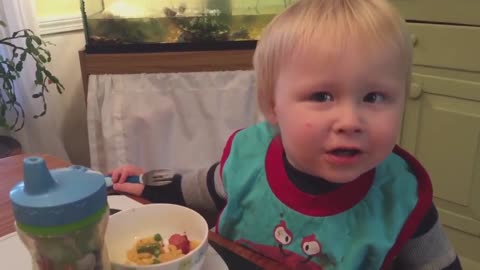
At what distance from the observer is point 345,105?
0.63 meters

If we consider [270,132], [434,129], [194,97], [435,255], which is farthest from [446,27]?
[435,255]

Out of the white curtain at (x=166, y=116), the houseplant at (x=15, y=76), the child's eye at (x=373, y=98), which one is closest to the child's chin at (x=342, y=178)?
the child's eye at (x=373, y=98)

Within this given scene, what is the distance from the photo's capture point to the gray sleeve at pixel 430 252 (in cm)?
67

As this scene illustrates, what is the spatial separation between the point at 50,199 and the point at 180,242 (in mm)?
224

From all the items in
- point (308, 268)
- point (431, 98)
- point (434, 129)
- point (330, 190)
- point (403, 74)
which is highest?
point (403, 74)

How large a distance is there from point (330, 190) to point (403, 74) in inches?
7.8

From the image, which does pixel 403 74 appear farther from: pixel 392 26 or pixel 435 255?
pixel 435 255

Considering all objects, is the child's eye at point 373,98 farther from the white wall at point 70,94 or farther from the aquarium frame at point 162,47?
the white wall at point 70,94

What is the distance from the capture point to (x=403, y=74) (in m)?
0.68

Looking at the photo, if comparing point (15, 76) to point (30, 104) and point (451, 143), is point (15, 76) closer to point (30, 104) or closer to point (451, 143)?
point (30, 104)

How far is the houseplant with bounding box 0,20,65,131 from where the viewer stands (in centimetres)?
166

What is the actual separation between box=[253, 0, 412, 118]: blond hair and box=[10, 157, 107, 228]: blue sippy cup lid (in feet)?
1.17

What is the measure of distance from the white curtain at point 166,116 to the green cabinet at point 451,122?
1.97ft

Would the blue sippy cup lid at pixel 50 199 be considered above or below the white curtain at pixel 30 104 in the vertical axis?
above
